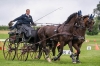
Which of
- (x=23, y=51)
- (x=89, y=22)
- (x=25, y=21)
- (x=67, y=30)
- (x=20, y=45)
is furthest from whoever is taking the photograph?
(x=20, y=45)

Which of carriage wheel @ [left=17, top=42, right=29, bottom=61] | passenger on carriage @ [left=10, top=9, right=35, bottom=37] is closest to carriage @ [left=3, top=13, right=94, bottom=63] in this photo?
carriage wheel @ [left=17, top=42, right=29, bottom=61]

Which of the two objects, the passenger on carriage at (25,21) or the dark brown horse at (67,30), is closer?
the dark brown horse at (67,30)

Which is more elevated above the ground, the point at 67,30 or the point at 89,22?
the point at 89,22

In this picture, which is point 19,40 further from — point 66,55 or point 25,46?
point 66,55

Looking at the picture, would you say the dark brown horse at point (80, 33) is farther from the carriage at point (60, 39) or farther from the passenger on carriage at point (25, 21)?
the passenger on carriage at point (25, 21)

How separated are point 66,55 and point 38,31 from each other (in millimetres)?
5004

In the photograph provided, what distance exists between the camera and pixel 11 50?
16.5 meters

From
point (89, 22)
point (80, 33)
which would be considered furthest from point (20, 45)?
point (89, 22)

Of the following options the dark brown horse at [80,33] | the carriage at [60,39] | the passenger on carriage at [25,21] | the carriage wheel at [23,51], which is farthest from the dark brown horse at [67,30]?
the passenger on carriage at [25,21]

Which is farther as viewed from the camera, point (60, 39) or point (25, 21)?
point (25, 21)

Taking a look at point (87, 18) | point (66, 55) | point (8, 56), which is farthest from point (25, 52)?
point (66, 55)

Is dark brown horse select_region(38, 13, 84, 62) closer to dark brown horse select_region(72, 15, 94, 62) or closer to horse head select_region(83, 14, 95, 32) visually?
dark brown horse select_region(72, 15, 94, 62)

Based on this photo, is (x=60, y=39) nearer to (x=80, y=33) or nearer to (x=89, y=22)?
(x=80, y=33)

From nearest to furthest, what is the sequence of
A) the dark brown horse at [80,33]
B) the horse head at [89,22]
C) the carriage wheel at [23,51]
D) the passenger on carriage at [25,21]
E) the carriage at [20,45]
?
the dark brown horse at [80,33]
the horse head at [89,22]
the carriage wheel at [23,51]
the carriage at [20,45]
the passenger on carriage at [25,21]
